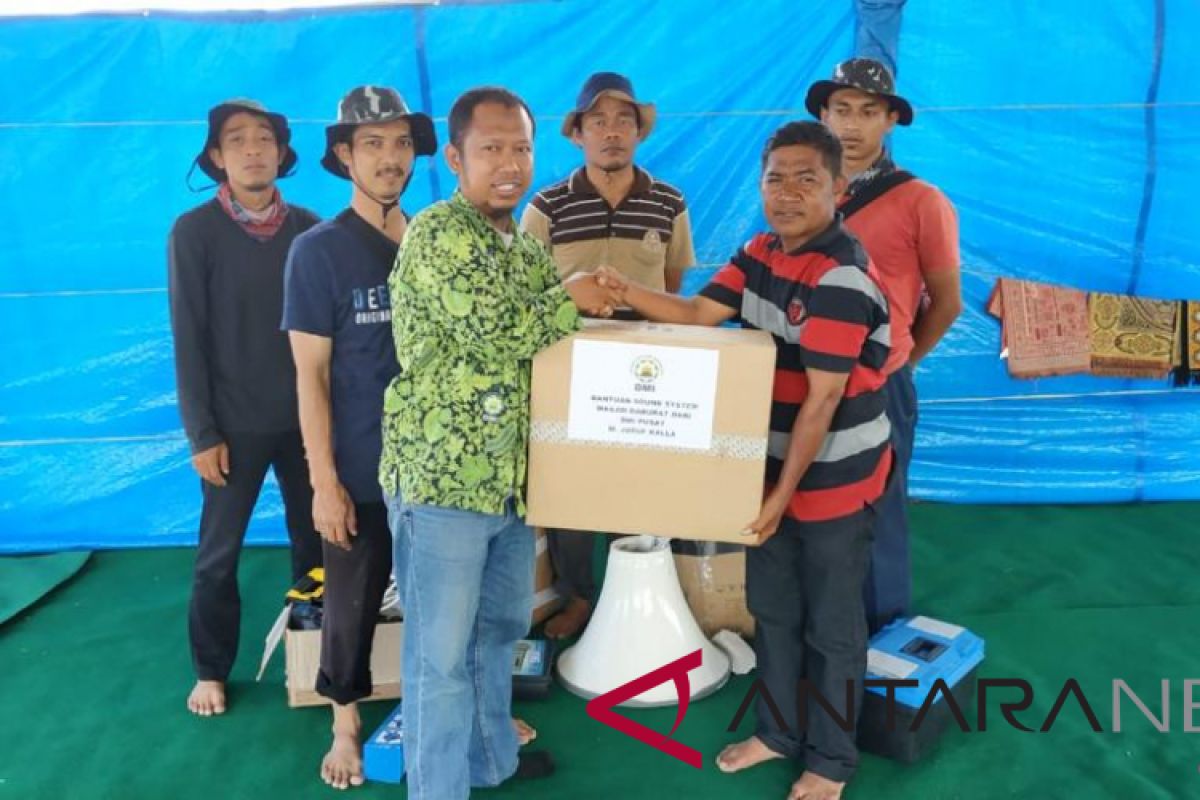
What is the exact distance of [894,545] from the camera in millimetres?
2486

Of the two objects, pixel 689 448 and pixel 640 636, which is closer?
pixel 689 448

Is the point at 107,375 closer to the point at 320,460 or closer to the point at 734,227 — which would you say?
the point at 320,460

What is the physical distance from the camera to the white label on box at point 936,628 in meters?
2.31

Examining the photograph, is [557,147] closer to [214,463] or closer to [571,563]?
[571,563]

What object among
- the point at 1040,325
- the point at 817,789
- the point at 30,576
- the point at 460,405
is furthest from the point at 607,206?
the point at 30,576

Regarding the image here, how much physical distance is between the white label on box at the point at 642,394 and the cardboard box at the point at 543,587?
1.18m

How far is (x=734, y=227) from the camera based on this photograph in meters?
3.41

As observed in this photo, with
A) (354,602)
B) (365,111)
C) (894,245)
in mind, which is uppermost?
(365,111)

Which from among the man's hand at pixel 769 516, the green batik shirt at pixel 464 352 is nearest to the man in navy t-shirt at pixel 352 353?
the green batik shirt at pixel 464 352

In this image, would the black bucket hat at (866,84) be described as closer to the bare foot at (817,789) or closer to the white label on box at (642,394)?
the white label on box at (642,394)

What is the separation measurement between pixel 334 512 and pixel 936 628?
1461 mm

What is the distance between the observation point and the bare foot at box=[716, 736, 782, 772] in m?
2.10

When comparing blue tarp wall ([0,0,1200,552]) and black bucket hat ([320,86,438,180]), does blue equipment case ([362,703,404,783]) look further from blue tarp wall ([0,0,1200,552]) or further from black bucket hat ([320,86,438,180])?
blue tarp wall ([0,0,1200,552])

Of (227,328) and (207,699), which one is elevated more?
(227,328)
